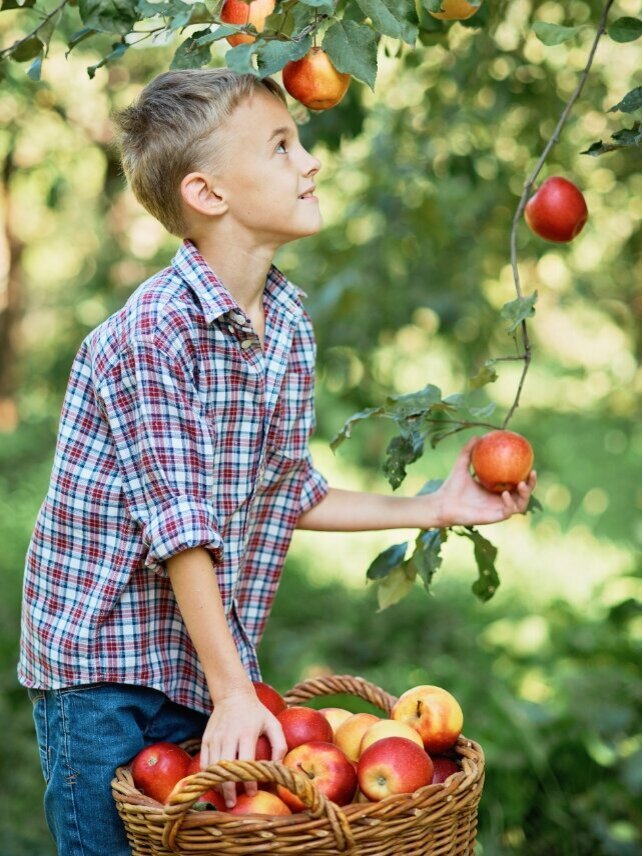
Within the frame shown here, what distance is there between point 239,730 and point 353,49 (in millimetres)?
895

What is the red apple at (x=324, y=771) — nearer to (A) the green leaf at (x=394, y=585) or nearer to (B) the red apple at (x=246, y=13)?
(A) the green leaf at (x=394, y=585)

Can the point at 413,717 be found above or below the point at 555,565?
above

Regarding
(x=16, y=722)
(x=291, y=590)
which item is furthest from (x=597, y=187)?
(x=16, y=722)

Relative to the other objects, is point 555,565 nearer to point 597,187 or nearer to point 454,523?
point 597,187

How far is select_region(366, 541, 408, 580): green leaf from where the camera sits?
73.5 inches

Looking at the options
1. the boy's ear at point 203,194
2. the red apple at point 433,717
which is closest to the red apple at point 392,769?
the red apple at point 433,717

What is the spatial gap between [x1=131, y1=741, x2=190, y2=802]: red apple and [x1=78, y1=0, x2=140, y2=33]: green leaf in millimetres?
1007

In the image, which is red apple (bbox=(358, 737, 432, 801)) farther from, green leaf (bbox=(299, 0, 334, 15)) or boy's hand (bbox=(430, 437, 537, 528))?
green leaf (bbox=(299, 0, 334, 15))

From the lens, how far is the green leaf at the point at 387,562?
6.13ft

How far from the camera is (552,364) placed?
6.82 m

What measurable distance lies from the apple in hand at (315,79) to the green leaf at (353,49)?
0.08 metres

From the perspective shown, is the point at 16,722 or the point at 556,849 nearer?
the point at 556,849

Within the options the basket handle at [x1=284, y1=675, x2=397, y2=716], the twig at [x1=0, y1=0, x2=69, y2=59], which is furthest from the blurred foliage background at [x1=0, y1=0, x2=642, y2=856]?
the basket handle at [x1=284, y1=675, x2=397, y2=716]

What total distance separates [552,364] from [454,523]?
516 cm
